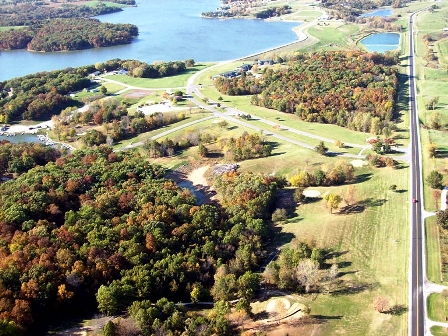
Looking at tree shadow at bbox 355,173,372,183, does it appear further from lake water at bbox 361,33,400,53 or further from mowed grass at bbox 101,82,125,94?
lake water at bbox 361,33,400,53

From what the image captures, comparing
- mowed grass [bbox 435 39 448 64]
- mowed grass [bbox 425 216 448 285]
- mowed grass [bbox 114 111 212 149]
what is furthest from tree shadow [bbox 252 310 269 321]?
mowed grass [bbox 435 39 448 64]

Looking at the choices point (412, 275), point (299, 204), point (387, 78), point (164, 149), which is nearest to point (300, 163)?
point (299, 204)

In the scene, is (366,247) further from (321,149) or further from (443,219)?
(321,149)

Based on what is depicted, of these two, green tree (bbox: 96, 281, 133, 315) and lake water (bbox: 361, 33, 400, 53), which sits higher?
lake water (bbox: 361, 33, 400, 53)

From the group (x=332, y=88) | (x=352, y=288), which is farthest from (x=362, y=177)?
(x=332, y=88)

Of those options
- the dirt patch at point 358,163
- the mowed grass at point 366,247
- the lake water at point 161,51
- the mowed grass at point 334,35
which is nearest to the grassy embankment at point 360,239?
the mowed grass at point 366,247

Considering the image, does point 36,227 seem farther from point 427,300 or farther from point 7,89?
point 7,89

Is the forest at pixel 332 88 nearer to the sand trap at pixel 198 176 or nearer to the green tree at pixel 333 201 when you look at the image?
the sand trap at pixel 198 176
